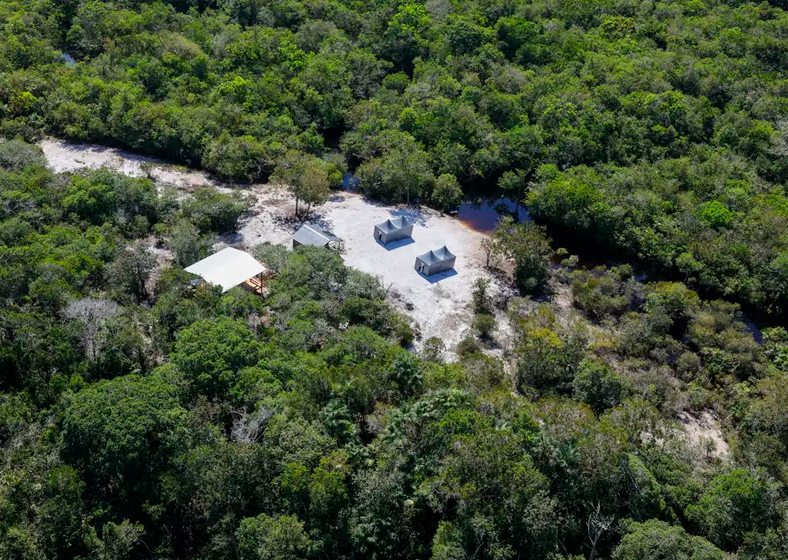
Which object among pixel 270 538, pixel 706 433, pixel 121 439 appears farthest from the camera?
pixel 706 433

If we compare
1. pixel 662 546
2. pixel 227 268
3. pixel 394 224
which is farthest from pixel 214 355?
pixel 662 546

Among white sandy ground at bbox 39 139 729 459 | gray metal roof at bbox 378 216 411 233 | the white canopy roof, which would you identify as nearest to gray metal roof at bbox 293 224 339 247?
white sandy ground at bbox 39 139 729 459

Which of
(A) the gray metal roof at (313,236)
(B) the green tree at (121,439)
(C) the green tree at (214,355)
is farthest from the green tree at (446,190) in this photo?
(B) the green tree at (121,439)

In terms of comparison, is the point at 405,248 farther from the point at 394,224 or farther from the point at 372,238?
the point at 372,238

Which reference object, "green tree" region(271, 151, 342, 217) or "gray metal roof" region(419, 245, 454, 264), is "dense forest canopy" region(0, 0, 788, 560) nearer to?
"green tree" region(271, 151, 342, 217)

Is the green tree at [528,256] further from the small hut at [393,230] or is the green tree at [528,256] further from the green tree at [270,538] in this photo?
the green tree at [270,538]
